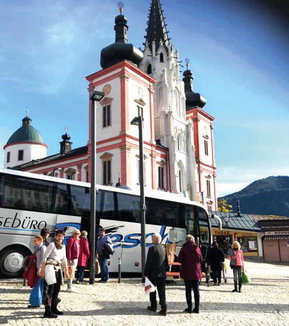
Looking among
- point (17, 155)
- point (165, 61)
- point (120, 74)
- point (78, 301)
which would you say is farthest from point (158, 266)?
point (17, 155)

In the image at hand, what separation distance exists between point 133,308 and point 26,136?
6228 centimetres

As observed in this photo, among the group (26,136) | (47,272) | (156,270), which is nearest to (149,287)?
(156,270)

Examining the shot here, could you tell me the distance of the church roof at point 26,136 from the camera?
66.8 m

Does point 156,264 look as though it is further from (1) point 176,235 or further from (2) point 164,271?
(1) point 176,235

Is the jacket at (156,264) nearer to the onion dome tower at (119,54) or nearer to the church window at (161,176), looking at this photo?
the church window at (161,176)

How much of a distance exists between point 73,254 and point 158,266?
12.6 ft

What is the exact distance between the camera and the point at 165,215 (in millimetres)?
17750

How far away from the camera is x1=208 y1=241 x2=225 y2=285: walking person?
1497cm

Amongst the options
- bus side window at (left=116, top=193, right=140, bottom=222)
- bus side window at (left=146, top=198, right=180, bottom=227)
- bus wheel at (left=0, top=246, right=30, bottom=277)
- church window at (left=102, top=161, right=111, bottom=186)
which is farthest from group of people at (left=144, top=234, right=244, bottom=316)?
church window at (left=102, top=161, right=111, bottom=186)

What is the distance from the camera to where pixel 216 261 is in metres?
15.1

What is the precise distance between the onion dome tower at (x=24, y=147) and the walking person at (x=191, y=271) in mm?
59759

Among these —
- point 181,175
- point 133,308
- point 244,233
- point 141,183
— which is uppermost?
point 181,175

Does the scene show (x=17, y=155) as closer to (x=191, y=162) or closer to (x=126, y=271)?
(x=191, y=162)

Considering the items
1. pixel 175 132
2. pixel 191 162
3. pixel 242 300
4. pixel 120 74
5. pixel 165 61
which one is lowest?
pixel 242 300
